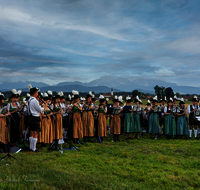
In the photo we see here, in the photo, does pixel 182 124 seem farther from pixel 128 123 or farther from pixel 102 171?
pixel 102 171

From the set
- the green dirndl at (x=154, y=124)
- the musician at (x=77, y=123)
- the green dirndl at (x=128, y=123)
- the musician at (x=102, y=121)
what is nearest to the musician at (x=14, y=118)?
the musician at (x=77, y=123)

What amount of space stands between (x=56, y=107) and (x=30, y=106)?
4.74 feet

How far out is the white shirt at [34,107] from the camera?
22.8 feet

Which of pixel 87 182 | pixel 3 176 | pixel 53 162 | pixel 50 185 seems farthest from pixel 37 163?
pixel 87 182

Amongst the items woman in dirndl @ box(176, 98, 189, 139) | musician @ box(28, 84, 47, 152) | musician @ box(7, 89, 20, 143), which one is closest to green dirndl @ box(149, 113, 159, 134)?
woman in dirndl @ box(176, 98, 189, 139)

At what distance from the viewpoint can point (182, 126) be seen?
36.0ft

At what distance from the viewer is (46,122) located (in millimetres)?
Result: 8219

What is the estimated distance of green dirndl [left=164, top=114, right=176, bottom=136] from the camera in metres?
11.0

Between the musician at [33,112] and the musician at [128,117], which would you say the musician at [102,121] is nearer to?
the musician at [128,117]

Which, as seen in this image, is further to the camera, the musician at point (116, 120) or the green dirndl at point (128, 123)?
the green dirndl at point (128, 123)

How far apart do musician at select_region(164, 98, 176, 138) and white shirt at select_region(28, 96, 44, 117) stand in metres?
7.51

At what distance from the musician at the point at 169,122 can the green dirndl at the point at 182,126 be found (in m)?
0.28

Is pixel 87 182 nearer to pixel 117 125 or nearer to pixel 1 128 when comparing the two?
pixel 1 128

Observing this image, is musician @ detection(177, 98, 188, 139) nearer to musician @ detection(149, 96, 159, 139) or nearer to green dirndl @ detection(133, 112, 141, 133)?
→ musician @ detection(149, 96, 159, 139)
